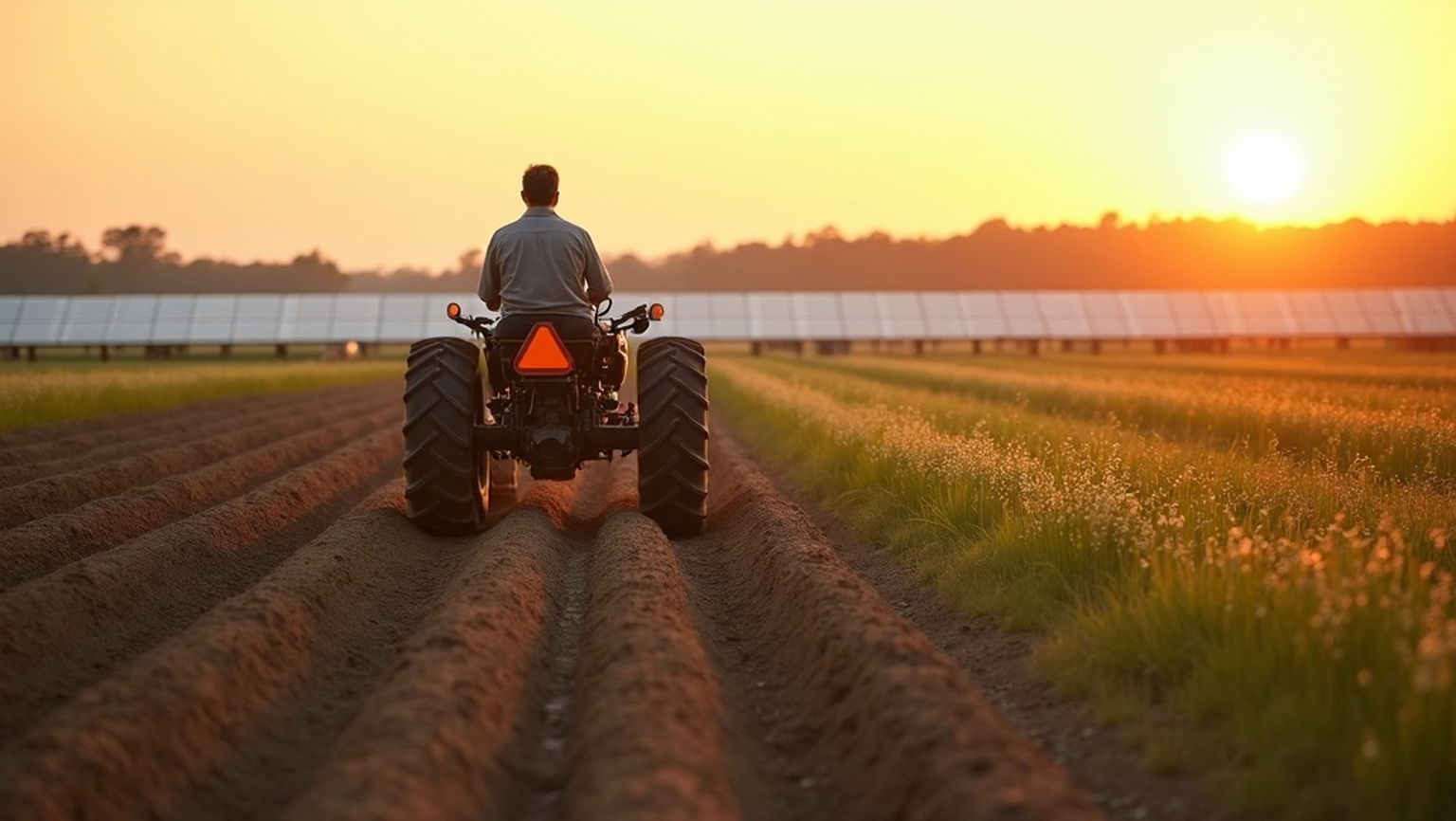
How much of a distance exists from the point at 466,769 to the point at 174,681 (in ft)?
4.96

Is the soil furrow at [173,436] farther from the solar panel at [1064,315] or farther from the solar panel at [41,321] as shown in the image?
the solar panel at [1064,315]

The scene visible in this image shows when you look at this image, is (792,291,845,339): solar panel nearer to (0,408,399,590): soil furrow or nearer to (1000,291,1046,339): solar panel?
(1000,291,1046,339): solar panel

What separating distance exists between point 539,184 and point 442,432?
6.22 feet

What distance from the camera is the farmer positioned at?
10445mm

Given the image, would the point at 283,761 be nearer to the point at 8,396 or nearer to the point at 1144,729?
the point at 1144,729

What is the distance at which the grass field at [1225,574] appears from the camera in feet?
15.9

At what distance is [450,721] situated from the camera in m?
5.42

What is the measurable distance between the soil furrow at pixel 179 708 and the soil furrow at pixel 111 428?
31.2ft

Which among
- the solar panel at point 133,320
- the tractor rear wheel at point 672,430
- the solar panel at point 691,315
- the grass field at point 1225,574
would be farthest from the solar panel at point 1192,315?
the tractor rear wheel at point 672,430

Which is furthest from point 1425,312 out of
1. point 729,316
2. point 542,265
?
point 542,265

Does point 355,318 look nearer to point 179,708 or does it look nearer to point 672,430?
point 672,430

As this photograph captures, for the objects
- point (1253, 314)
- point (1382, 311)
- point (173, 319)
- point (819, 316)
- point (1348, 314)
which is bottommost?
point (173, 319)

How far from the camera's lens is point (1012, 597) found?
808 centimetres

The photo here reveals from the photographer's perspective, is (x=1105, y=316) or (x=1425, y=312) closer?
(x=1425, y=312)
